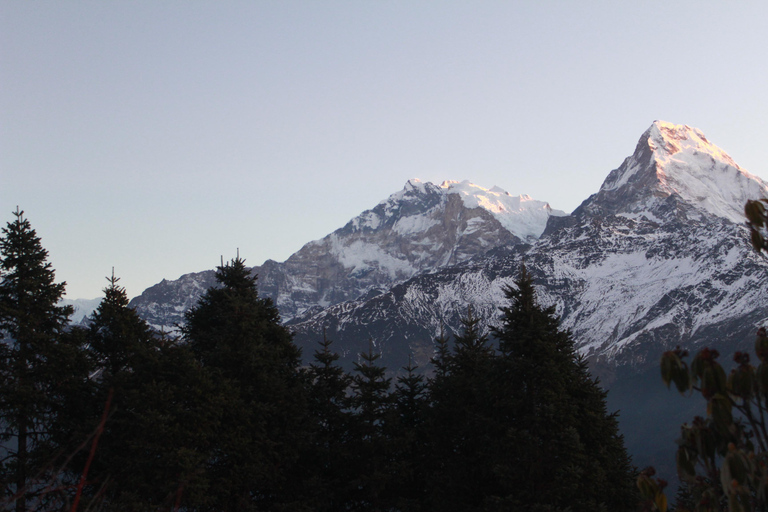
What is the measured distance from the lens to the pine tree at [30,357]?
26.6m

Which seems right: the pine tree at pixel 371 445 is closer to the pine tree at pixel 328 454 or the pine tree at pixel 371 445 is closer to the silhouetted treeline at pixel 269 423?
the silhouetted treeline at pixel 269 423

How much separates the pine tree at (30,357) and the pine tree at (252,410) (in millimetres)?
6369

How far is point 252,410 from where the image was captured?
1174 inches

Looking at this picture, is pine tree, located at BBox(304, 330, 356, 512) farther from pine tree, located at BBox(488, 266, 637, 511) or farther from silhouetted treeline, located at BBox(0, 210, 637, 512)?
pine tree, located at BBox(488, 266, 637, 511)

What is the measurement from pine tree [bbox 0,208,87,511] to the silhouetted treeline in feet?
0.24

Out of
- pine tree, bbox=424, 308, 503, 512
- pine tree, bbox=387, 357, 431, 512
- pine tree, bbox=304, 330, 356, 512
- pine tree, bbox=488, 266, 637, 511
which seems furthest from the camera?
pine tree, bbox=387, 357, 431, 512

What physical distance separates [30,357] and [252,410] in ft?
31.5

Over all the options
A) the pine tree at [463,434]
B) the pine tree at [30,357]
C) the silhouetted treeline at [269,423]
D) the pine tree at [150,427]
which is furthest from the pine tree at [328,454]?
the pine tree at [30,357]

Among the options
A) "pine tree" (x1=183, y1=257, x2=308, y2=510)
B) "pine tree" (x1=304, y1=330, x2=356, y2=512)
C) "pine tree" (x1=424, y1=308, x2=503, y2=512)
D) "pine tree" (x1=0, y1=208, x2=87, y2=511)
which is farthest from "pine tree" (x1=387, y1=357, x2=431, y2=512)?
"pine tree" (x1=0, y1=208, x2=87, y2=511)

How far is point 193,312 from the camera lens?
136 ft

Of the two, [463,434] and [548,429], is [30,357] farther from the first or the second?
[548,429]

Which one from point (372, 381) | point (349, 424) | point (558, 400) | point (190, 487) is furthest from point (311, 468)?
point (558, 400)

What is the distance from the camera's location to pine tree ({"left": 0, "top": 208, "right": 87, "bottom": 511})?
26594 millimetres

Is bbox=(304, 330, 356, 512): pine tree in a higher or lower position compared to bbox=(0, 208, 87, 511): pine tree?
lower
